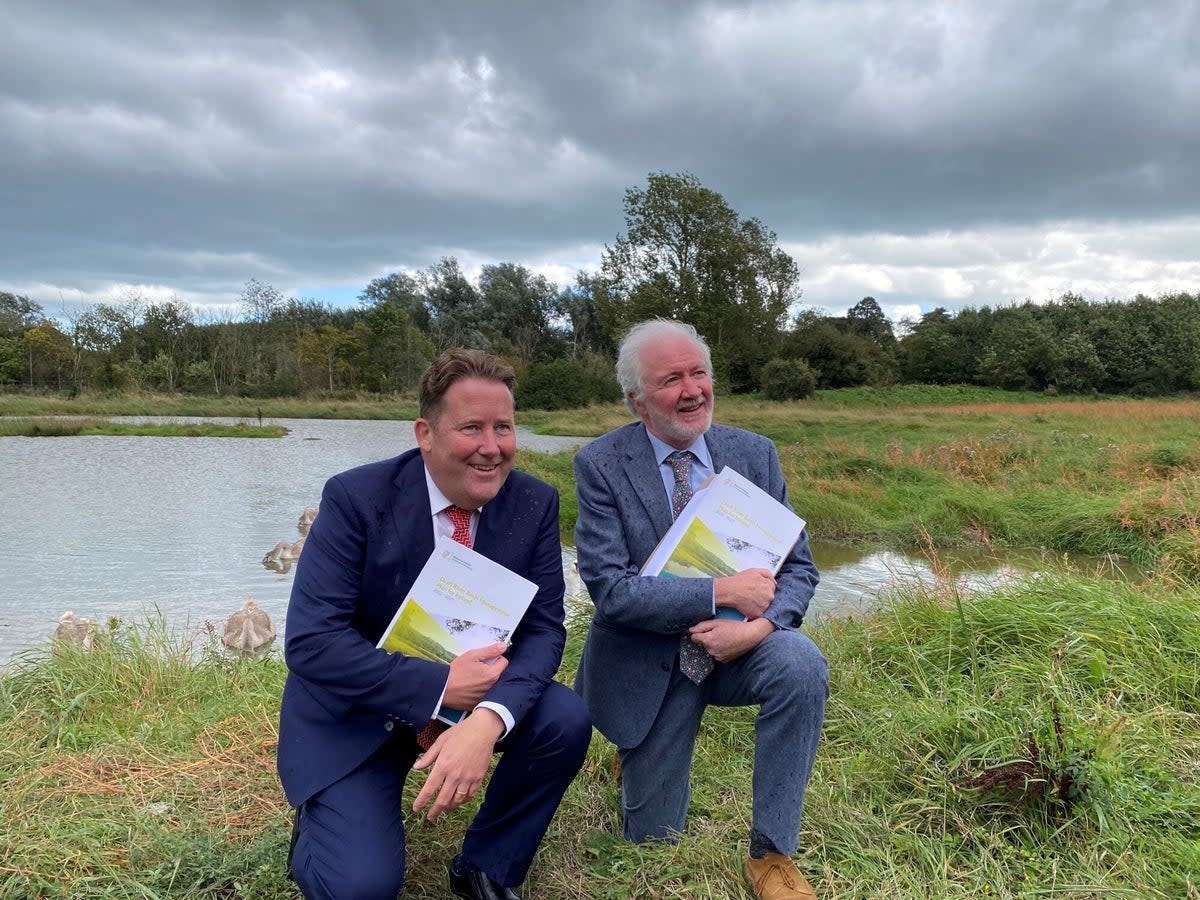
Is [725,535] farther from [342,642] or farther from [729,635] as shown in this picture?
[342,642]

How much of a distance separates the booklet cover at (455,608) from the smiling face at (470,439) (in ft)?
0.57

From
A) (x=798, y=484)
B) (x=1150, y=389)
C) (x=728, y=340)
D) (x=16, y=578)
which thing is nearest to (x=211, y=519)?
(x=16, y=578)

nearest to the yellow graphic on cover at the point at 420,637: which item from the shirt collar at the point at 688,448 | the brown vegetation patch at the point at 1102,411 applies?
the shirt collar at the point at 688,448

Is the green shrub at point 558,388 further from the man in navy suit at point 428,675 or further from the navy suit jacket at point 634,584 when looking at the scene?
the man in navy suit at point 428,675

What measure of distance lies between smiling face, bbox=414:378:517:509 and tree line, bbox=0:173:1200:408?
97.3ft

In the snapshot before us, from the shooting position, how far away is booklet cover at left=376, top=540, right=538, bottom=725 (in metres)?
2.22

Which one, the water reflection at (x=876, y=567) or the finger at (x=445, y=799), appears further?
the water reflection at (x=876, y=567)

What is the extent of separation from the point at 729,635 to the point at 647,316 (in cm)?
3249

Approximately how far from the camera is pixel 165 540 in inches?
420

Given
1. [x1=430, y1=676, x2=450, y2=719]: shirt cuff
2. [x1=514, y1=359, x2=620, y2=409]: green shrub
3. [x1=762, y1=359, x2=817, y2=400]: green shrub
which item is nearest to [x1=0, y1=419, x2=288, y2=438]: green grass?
[x1=514, y1=359, x2=620, y2=409]: green shrub

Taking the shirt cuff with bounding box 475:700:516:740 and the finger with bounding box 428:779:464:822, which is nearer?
the finger with bounding box 428:779:464:822

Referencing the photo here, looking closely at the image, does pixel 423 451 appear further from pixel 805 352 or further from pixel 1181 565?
pixel 805 352

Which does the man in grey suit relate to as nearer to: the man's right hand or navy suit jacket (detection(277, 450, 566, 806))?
navy suit jacket (detection(277, 450, 566, 806))

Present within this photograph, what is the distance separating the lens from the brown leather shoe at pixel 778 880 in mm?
2227
